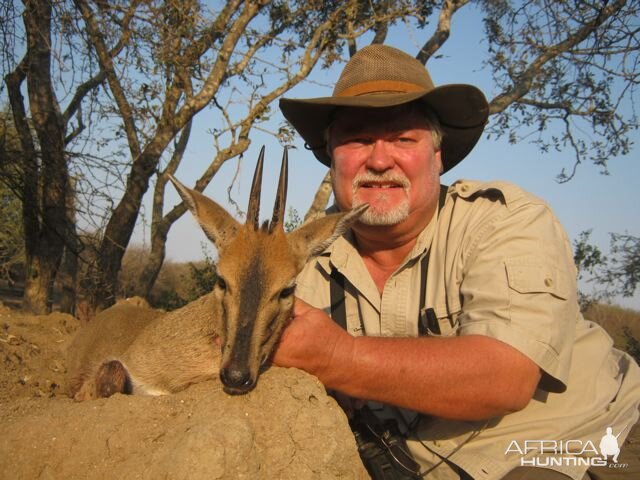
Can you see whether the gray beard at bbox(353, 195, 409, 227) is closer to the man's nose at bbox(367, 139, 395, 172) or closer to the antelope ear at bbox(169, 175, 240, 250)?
the man's nose at bbox(367, 139, 395, 172)

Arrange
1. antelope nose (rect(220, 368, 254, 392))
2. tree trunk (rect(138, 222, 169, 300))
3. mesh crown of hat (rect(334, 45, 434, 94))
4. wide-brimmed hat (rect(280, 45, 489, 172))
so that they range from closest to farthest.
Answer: antelope nose (rect(220, 368, 254, 392)) < wide-brimmed hat (rect(280, 45, 489, 172)) < mesh crown of hat (rect(334, 45, 434, 94)) < tree trunk (rect(138, 222, 169, 300))

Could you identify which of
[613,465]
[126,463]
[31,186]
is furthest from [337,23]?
[126,463]

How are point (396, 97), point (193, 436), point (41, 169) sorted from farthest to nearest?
point (41, 169) → point (396, 97) → point (193, 436)

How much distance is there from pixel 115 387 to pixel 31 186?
4.47 meters

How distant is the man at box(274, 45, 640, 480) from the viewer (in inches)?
141

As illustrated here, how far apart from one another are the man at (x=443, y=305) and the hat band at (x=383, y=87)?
0.04 ft

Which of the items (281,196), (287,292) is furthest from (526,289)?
(281,196)

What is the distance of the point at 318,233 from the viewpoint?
4.48 meters

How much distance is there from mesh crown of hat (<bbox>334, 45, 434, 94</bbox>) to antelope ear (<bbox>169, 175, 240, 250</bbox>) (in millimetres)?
1604

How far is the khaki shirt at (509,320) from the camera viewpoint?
3.72 m

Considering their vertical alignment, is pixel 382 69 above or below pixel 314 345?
above

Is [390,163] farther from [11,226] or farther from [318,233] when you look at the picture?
[11,226]

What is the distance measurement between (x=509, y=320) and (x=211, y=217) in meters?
2.22

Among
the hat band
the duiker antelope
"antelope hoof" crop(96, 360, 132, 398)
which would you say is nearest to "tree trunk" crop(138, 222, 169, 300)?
the duiker antelope
